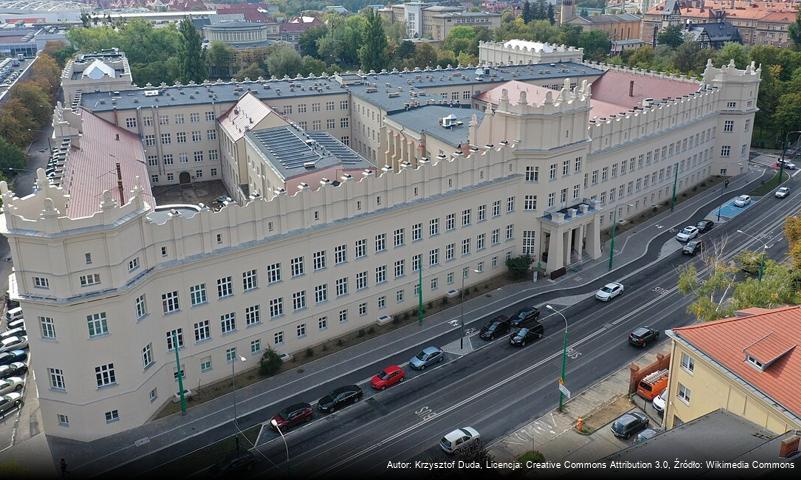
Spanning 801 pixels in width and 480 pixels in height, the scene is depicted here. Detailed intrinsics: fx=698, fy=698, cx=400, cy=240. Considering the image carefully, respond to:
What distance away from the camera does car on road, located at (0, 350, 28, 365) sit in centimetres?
6362

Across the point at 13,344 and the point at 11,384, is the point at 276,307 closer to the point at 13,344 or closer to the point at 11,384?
the point at 11,384

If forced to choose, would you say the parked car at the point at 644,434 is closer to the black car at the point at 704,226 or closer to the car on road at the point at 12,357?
the black car at the point at 704,226

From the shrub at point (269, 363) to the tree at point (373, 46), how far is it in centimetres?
13057

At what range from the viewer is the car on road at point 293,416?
52.0m

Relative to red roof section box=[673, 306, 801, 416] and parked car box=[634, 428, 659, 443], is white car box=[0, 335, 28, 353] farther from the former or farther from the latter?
red roof section box=[673, 306, 801, 416]

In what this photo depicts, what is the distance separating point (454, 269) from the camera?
237 feet

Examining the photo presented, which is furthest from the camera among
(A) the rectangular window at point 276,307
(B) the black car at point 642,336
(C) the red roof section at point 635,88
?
(C) the red roof section at point 635,88

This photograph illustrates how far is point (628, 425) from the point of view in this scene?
50.2 metres

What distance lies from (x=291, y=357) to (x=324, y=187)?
50.2 ft

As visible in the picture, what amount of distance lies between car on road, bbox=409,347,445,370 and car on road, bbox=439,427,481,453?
33.6ft

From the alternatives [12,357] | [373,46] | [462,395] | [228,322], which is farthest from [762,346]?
[373,46]

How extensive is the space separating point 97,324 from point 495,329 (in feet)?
112

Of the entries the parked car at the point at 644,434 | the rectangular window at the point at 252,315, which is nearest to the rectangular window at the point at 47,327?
the rectangular window at the point at 252,315

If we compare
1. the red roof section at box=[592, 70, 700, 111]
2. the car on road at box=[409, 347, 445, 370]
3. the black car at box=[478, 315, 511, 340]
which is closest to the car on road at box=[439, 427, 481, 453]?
the car on road at box=[409, 347, 445, 370]
